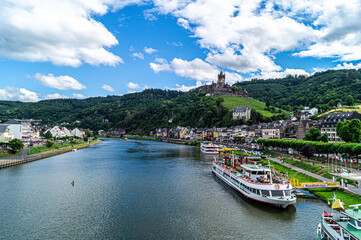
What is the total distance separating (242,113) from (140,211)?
13495 cm

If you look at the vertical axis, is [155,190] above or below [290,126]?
below

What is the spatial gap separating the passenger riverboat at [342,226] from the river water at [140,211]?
3066 millimetres

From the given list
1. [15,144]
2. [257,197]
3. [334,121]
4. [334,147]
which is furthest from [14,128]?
[334,121]

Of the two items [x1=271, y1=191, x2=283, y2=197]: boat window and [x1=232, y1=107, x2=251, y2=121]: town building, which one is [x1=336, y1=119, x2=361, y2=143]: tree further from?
[x1=232, y1=107, x2=251, y2=121]: town building

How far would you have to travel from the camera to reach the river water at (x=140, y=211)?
24.0 metres

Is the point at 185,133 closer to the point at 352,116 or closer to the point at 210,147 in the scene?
the point at 210,147

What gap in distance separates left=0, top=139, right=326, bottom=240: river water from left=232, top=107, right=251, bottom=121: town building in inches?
4487

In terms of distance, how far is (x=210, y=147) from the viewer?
9738 centimetres

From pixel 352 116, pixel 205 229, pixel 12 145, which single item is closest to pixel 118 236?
pixel 205 229

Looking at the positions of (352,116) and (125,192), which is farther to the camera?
(352,116)

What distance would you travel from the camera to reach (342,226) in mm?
18547

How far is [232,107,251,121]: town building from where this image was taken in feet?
505

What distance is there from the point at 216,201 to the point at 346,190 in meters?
17.6

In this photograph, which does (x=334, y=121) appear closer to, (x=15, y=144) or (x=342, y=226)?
(x=342, y=226)
